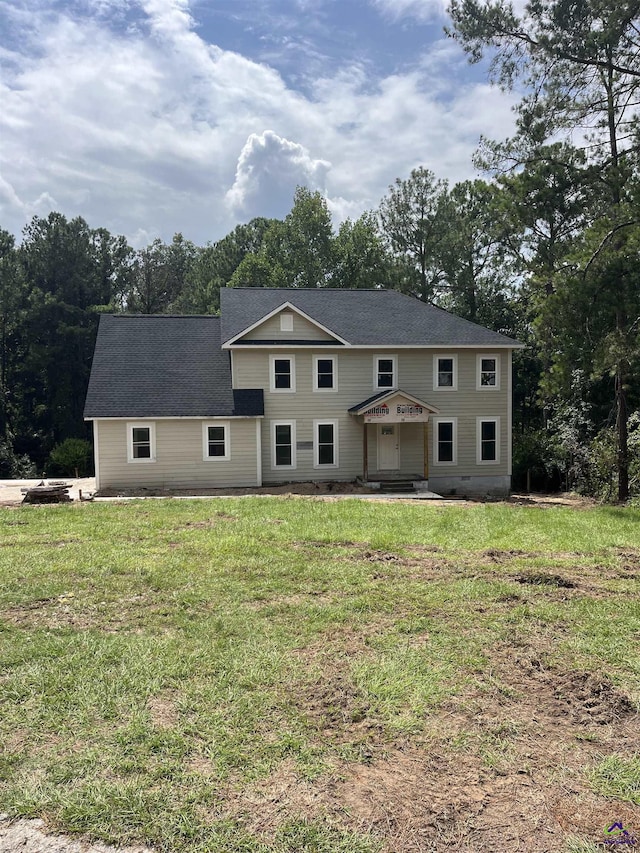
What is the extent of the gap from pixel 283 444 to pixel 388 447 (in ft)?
13.1

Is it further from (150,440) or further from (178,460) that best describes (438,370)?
(150,440)

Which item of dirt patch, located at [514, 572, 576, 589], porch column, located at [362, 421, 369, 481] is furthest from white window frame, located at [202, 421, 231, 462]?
dirt patch, located at [514, 572, 576, 589]

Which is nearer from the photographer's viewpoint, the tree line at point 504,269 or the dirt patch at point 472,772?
the dirt patch at point 472,772

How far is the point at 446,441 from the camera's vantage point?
75.8ft

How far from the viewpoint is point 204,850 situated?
313cm

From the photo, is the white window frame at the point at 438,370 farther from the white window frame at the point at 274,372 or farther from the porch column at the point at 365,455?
the white window frame at the point at 274,372

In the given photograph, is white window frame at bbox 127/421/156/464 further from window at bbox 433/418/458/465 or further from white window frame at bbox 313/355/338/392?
window at bbox 433/418/458/465

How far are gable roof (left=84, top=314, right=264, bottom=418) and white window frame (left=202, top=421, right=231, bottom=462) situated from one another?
1.72 ft

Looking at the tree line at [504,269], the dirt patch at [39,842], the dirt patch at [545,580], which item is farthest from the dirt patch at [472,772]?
the tree line at [504,269]

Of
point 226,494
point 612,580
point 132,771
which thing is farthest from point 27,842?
point 226,494

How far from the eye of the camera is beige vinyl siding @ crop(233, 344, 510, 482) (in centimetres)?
2173

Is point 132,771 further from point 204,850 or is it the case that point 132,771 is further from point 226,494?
point 226,494

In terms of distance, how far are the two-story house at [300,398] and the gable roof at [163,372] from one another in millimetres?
55

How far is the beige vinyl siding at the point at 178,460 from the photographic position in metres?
20.4
